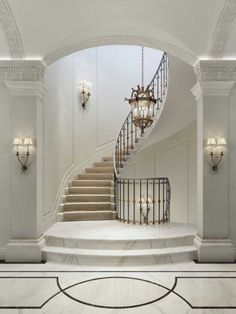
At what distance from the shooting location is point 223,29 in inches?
150

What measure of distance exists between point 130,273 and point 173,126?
449cm

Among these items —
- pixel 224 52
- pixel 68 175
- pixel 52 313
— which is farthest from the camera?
pixel 68 175

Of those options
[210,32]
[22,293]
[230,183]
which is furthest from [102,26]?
[22,293]

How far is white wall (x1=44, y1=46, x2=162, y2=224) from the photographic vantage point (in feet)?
18.8

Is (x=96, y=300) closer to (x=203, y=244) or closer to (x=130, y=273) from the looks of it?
(x=130, y=273)

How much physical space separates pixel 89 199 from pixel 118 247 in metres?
2.29

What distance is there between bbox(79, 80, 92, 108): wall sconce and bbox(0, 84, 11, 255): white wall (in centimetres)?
365

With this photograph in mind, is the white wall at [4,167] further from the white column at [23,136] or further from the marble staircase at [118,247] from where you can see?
the marble staircase at [118,247]

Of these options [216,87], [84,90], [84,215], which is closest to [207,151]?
[216,87]

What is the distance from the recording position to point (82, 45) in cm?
450

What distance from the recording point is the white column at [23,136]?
432 cm

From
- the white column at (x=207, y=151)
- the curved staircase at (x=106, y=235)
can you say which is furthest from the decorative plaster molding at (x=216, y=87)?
the curved staircase at (x=106, y=235)

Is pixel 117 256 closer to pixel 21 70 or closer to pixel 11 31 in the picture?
pixel 21 70

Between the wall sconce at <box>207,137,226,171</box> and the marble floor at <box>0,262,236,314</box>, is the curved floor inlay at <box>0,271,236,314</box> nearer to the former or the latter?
the marble floor at <box>0,262,236,314</box>
